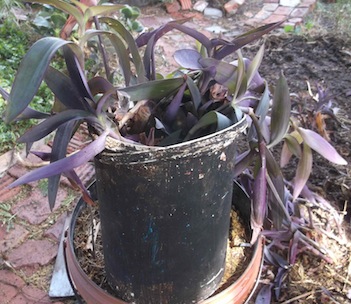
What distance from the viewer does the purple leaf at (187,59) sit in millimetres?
1068

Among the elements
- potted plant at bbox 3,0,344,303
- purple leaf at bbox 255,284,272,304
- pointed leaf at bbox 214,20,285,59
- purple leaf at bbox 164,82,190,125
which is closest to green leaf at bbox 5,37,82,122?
potted plant at bbox 3,0,344,303

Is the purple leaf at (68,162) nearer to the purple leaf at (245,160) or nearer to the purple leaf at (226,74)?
the purple leaf at (226,74)

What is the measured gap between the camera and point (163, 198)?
1008 millimetres

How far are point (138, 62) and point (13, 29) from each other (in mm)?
1980

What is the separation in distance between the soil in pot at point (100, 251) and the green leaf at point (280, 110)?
1.35 ft

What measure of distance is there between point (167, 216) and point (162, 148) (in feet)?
0.67

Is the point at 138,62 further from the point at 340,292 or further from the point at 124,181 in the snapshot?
the point at 340,292

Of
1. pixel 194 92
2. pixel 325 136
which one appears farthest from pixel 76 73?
pixel 325 136

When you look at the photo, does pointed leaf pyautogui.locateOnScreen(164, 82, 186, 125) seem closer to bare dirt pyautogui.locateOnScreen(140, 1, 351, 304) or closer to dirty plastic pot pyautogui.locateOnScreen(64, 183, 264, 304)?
dirty plastic pot pyautogui.locateOnScreen(64, 183, 264, 304)

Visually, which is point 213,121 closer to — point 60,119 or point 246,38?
point 246,38

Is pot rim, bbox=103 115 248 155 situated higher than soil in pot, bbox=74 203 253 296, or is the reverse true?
pot rim, bbox=103 115 248 155

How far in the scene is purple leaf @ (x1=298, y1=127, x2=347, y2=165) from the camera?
1177 mm

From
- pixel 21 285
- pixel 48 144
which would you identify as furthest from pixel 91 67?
pixel 21 285

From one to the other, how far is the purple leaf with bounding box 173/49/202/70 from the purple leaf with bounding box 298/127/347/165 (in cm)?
35
